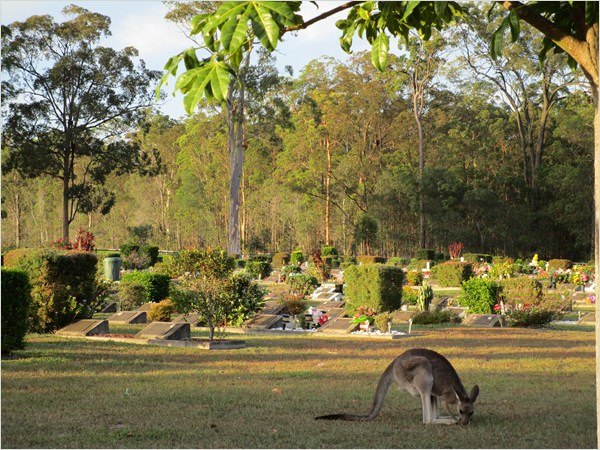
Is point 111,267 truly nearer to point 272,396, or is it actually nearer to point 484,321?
point 484,321

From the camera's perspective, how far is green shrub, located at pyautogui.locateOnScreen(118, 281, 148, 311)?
2042cm

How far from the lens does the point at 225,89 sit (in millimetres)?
3588

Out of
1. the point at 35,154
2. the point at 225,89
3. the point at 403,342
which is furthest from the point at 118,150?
the point at 225,89

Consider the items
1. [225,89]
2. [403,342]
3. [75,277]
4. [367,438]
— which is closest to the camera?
[225,89]

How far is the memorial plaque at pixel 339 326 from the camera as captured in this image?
16312 mm

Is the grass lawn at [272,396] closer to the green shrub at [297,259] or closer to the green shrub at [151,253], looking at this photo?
the green shrub at [151,253]

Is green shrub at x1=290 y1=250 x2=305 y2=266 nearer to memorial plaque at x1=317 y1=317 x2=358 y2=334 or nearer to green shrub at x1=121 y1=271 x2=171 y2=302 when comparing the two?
green shrub at x1=121 y1=271 x2=171 y2=302

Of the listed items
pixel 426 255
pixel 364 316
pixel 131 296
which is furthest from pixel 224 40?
pixel 426 255

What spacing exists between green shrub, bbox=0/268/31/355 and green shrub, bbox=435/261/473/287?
20740 mm

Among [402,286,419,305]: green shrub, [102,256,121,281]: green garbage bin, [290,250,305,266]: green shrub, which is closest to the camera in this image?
[402,286,419,305]: green shrub

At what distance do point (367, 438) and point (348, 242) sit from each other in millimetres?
46617

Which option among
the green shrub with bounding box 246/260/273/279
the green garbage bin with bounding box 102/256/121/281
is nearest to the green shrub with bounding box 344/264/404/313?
the green garbage bin with bounding box 102/256/121/281

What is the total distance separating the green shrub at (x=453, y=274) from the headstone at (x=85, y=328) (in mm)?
17575

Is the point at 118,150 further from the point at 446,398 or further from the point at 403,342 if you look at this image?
the point at 446,398
